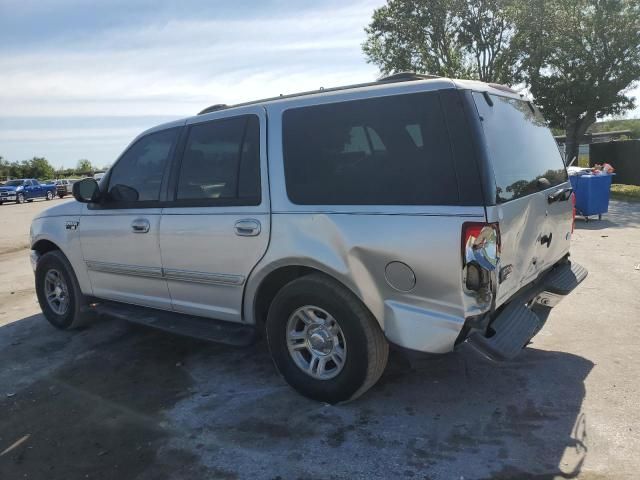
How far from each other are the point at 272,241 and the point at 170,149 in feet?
4.57

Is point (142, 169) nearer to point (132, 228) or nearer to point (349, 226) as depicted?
point (132, 228)

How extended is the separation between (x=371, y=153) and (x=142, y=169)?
2.23 metres

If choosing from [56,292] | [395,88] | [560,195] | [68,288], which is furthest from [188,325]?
[560,195]

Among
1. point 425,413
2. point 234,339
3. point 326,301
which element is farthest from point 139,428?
point 425,413

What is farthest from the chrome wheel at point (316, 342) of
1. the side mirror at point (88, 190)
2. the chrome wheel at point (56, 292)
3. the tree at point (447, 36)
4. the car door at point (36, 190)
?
the car door at point (36, 190)

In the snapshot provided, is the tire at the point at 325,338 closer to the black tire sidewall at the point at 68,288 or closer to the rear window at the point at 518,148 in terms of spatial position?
the rear window at the point at 518,148

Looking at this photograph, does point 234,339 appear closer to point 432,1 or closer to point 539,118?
point 539,118

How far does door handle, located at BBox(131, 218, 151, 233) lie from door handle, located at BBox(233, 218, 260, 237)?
982 mm

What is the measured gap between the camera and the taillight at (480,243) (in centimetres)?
281

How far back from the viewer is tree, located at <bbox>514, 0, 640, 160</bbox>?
25.3 meters

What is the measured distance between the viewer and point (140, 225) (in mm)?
4340

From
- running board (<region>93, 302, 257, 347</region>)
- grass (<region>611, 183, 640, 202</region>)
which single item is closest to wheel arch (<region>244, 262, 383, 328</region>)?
running board (<region>93, 302, 257, 347</region>)

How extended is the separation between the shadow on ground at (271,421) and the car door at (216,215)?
0.66 meters

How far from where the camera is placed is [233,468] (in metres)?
2.95
